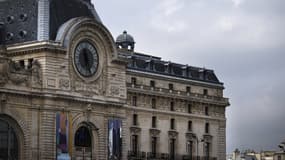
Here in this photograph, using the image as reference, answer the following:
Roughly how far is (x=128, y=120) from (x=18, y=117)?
79.1ft

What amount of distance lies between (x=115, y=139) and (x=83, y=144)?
574cm

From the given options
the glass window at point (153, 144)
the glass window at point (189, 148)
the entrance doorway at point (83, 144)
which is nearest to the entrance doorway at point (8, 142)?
the entrance doorway at point (83, 144)

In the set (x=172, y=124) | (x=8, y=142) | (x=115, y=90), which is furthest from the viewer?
(x=172, y=124)

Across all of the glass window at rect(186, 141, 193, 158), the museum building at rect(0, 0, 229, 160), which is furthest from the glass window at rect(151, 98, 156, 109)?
the glass window at rect(186, 141, 193, 158)

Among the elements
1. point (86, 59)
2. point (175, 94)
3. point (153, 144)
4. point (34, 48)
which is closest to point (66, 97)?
point (86, 59)

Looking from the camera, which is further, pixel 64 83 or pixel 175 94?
pixel 175 94

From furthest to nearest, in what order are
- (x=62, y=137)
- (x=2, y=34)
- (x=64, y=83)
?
(x=2, y=34)
(x=64, y=83)
(x=62, y=137)

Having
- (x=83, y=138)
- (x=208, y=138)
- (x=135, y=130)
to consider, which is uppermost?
(x=135, y=130)

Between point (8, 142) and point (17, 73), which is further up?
point (17, 73)

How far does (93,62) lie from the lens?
387 ft

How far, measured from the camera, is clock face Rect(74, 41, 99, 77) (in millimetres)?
115569

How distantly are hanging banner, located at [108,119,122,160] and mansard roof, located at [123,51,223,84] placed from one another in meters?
12.2

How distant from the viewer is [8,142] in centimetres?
10662

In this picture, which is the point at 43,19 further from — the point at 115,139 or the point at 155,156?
the point at 155,156
